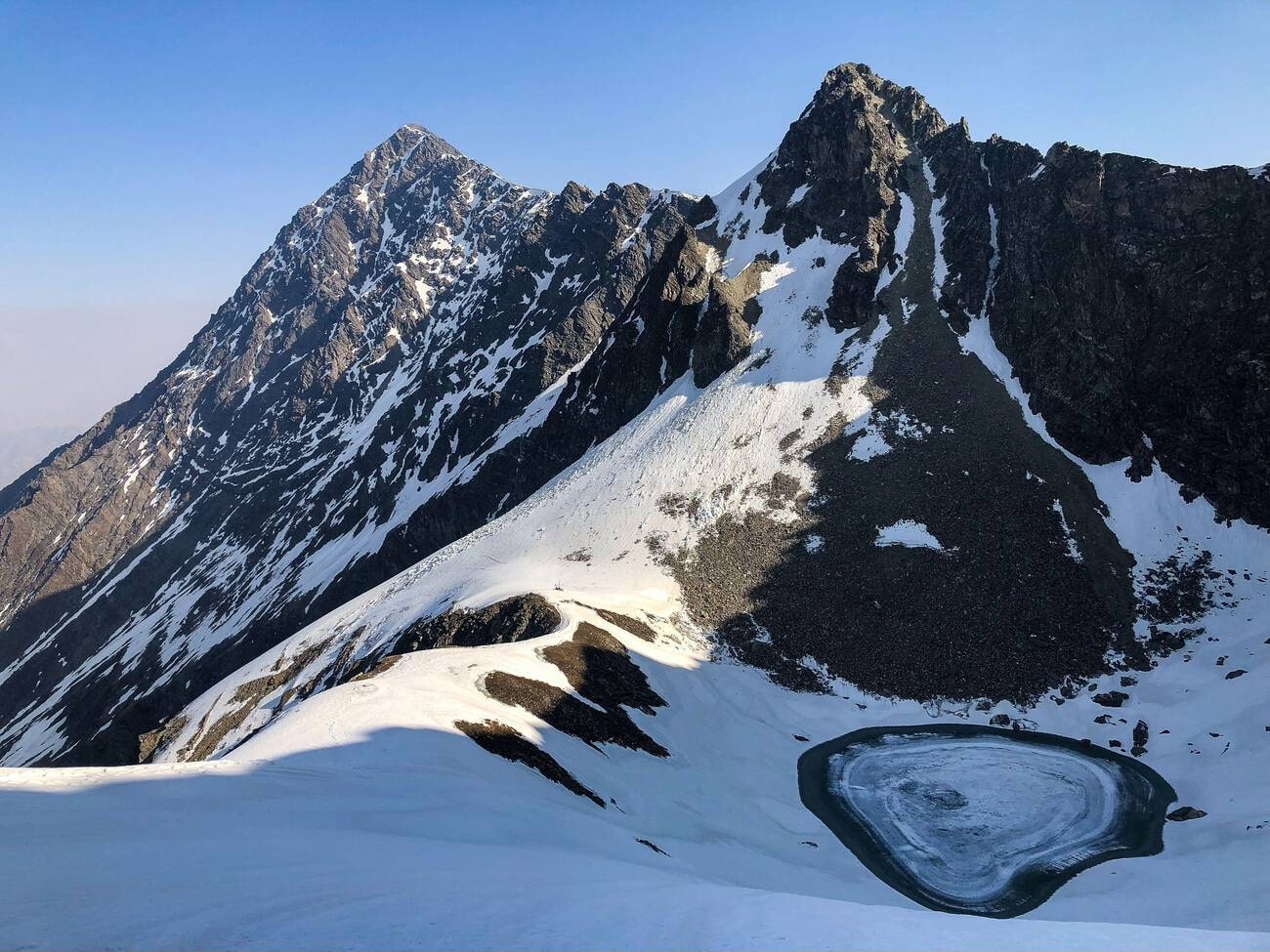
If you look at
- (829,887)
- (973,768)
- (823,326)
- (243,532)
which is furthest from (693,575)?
(243,532)

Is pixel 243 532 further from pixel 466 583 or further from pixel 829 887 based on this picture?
pixel 829 887

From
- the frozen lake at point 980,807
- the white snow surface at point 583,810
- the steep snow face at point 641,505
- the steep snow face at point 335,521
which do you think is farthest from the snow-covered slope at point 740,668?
the steep snow face at point 335,521

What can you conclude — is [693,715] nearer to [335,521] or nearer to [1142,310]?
[1142,310]

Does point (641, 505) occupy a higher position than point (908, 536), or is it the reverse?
point (908, 536)

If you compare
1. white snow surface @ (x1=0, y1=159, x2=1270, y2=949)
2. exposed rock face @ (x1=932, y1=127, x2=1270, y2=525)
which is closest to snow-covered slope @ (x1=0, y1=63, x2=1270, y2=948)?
white snow surface @ (x1=0, y1=159, x2=1270, y2=949)

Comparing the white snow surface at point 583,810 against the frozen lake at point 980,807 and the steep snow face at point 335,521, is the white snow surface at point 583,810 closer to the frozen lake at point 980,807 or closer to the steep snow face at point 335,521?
the frozen lake at point 980,807

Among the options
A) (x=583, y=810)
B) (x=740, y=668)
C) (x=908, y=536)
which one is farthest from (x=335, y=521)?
(x=583, y=810)

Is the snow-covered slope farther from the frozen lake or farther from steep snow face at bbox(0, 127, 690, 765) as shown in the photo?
steep snow face at bbox(0, 127, 690, 765)

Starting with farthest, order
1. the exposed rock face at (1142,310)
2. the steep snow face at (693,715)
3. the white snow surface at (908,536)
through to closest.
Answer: the white snow surface at (908,536), the exposed rock face at (1142,310), the steep snow face at (693,715)
